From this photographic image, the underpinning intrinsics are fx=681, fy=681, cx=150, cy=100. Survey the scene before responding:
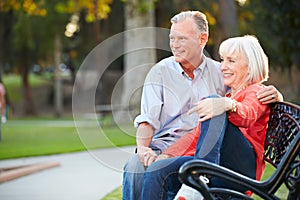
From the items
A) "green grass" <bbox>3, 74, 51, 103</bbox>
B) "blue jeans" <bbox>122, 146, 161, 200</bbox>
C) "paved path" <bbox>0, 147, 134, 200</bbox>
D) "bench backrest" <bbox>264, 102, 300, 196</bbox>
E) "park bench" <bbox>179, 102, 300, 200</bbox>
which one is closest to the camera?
"park bench" <bbox>179, 102, 300, 200</bbox>

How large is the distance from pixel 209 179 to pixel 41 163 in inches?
255

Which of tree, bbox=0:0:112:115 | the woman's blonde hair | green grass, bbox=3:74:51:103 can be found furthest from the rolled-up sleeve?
green grass, bbox=3:74:51:103

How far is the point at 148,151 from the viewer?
3.93 meters

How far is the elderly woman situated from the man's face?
0.29 m

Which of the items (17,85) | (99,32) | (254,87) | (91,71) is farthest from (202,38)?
(17,85)

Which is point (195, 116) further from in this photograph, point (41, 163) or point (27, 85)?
point (27, 85)

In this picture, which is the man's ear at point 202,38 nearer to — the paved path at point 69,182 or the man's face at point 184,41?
the man's face at point 184,41

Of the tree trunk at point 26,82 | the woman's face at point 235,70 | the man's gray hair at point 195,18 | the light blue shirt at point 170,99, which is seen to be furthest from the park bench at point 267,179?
the tree trunk at point 26,82

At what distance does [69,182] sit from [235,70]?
4.35 m

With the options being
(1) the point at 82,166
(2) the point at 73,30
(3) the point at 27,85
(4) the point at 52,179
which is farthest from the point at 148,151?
(3) the point at 27,85

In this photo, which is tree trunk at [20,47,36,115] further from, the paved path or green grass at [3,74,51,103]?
the paved path

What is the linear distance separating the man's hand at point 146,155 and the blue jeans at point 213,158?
0.10m

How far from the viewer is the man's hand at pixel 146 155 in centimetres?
389

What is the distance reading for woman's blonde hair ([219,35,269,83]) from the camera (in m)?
3.78
